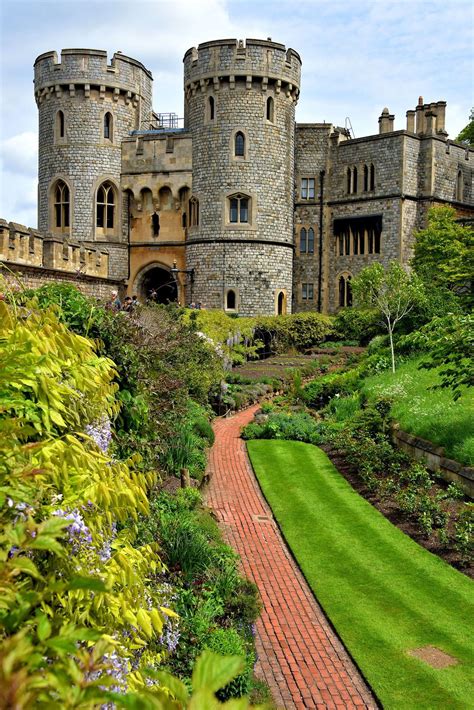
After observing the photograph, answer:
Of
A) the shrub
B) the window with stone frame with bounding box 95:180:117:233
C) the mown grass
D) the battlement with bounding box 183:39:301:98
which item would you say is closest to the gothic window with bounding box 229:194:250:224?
the battlement with bounding box 183:39:301:98

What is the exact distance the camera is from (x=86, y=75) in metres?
34.7

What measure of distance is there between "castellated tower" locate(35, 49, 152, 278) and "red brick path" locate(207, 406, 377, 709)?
83.4 feet

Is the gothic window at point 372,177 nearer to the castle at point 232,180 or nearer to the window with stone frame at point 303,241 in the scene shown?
the castle at point 232,180

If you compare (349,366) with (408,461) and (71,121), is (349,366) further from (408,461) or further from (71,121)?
(71,121)

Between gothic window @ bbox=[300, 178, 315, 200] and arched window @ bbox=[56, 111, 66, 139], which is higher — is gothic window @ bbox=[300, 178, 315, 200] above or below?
below

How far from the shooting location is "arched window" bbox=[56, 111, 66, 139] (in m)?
35.5

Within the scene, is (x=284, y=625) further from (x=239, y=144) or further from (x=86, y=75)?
(x=86, y=75)

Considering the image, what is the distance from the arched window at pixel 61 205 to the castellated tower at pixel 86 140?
0.05 metres

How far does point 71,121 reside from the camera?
35.3 m


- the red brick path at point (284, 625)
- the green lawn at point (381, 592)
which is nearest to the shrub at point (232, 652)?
the red brick path at point (284, 625)

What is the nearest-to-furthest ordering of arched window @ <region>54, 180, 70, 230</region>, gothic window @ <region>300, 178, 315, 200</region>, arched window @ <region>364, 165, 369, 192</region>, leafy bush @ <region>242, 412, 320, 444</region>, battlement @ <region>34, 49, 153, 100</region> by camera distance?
leafy bush @ <region>242, 412, 320, 444</region>, battlement @ <region>34, 49, 153, 100</region>, arched window @ <region>54, 180, 70, 230</region>, arched window @ <region>364, 165, 369, 192</region>, gothic window @ <region>300, 178, 315, 200</region>

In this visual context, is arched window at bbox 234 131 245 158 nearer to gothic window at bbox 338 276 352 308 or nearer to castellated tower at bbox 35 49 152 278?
castellated tower at bbox 35 49 152 278

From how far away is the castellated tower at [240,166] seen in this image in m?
33.3

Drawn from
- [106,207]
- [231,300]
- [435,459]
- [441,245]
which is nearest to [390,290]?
[435,459]
